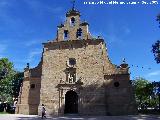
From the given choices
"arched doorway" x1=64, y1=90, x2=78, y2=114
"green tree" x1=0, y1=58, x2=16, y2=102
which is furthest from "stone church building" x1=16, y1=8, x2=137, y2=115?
"green tree" x1=0, y1=58, x2=16, y2=102

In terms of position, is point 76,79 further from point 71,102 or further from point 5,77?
point 5,77

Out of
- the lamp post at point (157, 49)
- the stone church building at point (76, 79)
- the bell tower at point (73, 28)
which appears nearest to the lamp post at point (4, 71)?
the stone church building at point (76, 79)

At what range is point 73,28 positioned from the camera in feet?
103

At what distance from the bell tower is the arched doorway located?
691cm

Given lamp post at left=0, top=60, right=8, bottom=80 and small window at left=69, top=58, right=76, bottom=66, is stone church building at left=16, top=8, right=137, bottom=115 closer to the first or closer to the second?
small window at left=69, top=58, right=76, bottom=66

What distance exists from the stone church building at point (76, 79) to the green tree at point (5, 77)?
36.4 ft

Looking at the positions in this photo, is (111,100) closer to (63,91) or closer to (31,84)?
(63,91)

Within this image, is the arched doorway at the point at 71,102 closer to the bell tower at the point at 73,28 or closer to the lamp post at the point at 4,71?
the bell tower at the point at 73,28

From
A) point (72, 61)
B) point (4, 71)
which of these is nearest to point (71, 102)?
point (72, 61)

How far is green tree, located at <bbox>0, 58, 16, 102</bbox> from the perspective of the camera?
4101 centimetres

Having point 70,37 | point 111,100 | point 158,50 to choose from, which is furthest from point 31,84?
point 158,50

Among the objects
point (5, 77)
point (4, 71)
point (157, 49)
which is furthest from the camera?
point (4, 71)

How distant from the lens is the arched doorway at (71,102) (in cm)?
3002

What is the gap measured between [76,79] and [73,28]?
6.59m
